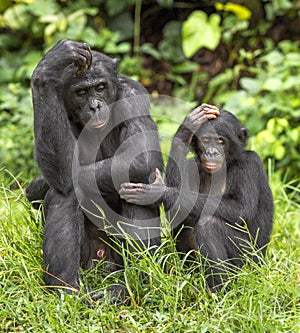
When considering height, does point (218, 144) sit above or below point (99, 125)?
below

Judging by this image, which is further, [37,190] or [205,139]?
[37,190]

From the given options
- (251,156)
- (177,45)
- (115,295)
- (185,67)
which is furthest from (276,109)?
(115,295)

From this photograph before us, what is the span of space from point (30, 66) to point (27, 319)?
5739 mm

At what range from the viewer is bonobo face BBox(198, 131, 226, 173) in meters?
5.01

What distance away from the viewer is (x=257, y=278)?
174 inches

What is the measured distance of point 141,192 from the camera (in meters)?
4.64

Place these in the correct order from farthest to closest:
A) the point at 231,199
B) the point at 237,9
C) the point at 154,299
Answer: the point at 237,9 < the point at 231,199 < the point at 154,299

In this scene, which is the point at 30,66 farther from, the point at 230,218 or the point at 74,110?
the point at 230,218

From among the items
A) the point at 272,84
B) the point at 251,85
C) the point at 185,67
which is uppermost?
the point at 272,84

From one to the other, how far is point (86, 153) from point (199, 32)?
5.02 m

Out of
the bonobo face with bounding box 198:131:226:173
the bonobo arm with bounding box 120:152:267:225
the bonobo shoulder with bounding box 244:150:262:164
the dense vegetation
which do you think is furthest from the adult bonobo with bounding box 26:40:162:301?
the bonobo shoulder with bounding box 244:150:262:164

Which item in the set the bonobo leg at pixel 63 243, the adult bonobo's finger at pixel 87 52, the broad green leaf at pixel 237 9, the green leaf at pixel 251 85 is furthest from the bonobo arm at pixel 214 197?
the broad green leaf at pixel 237 9

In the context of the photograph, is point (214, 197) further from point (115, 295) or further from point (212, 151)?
point (115, 295)

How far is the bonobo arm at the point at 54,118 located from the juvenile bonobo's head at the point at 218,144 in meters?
1.04
